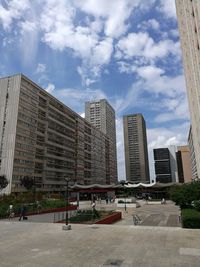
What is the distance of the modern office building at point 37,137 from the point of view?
74.3 m

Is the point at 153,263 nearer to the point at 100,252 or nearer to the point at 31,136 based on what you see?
the point at 100,252

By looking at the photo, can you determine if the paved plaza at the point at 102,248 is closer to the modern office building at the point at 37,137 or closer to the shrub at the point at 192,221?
the shrub at the point at 192,221

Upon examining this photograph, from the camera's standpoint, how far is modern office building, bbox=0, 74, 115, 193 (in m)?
74.3

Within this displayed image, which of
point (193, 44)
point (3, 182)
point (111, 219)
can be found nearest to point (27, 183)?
point (3, 182)

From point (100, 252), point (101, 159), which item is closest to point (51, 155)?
point (101, 159)

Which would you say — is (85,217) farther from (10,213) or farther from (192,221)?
(192,221)

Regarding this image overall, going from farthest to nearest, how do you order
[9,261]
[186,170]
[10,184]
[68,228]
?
[186,170]
[10,184]
[68,228]
[9,261]

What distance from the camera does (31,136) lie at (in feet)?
269

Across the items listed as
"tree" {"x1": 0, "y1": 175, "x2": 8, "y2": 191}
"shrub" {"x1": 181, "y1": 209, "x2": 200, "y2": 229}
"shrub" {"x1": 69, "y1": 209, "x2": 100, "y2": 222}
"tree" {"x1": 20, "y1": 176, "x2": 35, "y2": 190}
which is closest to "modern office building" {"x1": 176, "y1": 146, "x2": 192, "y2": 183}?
"tree" {"x1": 20, "y1": 176, "x2": 35, "y2": 190}

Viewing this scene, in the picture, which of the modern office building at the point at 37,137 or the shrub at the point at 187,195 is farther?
the modern office building at the point at 37,137

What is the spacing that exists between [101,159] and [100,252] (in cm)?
14270

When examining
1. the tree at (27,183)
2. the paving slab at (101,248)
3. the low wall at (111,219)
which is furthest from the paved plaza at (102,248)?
the tree at (27,183)

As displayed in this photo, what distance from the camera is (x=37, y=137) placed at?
85.5 metres

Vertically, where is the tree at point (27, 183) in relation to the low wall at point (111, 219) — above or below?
above
